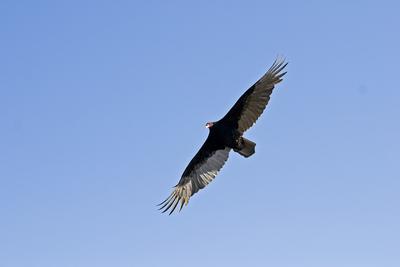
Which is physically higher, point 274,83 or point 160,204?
point 274,83

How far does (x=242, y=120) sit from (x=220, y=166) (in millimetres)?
1799

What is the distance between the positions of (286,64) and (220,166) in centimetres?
347

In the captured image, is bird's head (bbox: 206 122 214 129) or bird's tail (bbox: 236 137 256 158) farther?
bird's head (bbox: 206 122 214 129)

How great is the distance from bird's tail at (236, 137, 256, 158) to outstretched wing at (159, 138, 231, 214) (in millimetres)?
1242

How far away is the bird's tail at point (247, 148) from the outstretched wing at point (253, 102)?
14.5 inches

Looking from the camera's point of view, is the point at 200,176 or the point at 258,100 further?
the point at 200,176

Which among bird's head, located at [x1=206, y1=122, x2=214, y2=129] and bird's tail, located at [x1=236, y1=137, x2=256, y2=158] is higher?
bird's head, located at [x1=206, y1=122, x2=214, y2=129]

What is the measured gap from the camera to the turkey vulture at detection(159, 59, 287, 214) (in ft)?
75.5

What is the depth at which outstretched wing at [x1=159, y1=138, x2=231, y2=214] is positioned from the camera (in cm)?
2458

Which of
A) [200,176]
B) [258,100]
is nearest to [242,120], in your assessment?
[258,100]

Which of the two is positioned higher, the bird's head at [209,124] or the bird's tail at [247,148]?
the bird's head at [209,124]

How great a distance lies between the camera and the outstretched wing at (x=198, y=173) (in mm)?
24578

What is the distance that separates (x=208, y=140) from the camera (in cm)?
2442

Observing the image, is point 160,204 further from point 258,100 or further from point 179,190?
point 258,100
